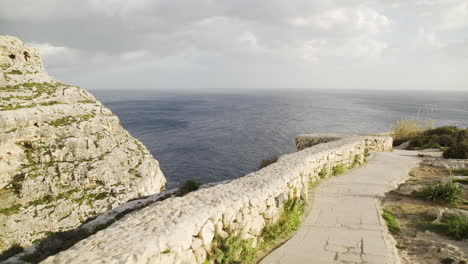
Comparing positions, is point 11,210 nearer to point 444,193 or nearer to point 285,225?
point 285,225

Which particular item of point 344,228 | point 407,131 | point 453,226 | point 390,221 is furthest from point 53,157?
point 407,131

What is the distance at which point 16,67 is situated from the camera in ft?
119

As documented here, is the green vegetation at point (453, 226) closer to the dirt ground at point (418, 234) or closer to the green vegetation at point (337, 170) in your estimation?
the dirt ground at point (418, 234)

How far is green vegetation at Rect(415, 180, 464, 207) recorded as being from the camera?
28.2ft

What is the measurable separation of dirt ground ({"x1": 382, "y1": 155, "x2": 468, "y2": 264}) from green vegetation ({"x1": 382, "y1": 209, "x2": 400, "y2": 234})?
0.11 m

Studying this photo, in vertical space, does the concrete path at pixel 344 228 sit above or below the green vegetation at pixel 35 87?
below

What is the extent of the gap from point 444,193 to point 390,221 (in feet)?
11.7

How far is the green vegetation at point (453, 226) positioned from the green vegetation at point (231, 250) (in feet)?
17.9

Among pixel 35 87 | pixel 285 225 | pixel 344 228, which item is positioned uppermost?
pixel 35 87

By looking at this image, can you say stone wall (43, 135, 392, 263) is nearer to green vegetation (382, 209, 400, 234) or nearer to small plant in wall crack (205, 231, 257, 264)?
small plant in wall crack (205, 231, 257, 264)

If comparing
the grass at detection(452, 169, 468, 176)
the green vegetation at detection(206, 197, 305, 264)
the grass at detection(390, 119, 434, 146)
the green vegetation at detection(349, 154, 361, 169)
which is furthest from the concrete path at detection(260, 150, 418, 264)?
the grass at detection(390, 119, 434, 146)

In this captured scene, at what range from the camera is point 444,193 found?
8852 mm

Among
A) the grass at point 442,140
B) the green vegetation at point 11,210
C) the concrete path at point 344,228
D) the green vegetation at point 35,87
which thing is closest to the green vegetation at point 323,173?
the concrete path at point 344,228

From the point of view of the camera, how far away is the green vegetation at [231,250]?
4.97 meters
